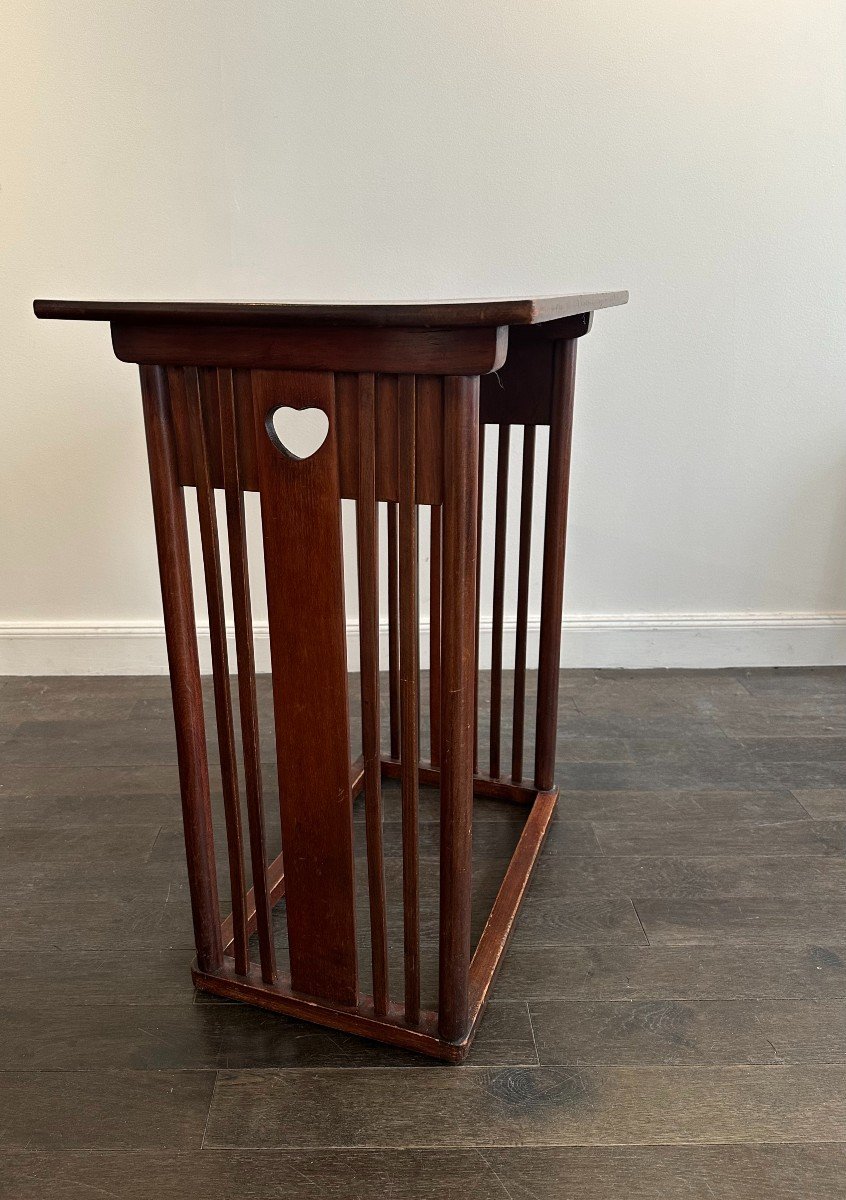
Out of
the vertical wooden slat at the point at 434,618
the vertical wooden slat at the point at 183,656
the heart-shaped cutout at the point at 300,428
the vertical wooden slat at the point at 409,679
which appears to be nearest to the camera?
the vertical wooden slat at the point at 409,679

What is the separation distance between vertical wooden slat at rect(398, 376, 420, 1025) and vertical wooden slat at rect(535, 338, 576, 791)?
630 mm

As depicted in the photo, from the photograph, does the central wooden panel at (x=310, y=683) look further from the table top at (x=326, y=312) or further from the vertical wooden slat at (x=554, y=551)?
the vertical wooden slat at (x=554, y=551)

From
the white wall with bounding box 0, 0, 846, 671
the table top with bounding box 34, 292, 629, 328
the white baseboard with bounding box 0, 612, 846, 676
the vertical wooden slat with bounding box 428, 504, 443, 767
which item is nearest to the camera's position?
the table top with bounding box 34, 292, 629, 328

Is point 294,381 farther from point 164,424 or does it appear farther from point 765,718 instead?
point 765,718

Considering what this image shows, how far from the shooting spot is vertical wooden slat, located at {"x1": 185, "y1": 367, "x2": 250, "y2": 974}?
3.43 ft

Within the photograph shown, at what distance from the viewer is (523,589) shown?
1764 mm

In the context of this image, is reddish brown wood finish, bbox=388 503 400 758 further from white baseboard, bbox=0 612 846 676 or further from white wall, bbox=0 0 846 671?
white wall, bbox=0 0 846 671

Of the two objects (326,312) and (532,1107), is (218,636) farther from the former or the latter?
(532,1107)

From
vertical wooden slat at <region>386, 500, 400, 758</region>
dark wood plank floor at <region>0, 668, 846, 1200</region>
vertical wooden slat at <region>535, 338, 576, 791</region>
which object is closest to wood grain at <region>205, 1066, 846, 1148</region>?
dark wood plank floor at <region>0, 668, 846, 1200</region>

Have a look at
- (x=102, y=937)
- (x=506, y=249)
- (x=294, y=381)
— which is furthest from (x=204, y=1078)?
(x=506, y=249)

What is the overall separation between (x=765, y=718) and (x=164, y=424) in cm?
173

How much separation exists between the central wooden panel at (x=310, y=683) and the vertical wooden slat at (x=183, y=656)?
13 cm

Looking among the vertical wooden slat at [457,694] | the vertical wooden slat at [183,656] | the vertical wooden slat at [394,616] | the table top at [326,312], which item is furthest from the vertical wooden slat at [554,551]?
the vertical wooden slat at [183,656]

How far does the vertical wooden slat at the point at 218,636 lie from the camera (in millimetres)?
1047
